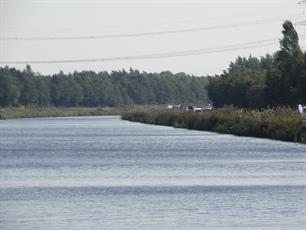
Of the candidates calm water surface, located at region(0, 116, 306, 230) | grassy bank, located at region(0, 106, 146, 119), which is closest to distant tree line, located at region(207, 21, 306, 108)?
calm water surface, located at region(0, 116, 306, 230)

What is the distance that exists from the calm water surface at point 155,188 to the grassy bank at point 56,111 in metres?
106

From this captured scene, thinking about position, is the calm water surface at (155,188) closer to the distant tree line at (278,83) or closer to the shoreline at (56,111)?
the distant tree line at (278,83)

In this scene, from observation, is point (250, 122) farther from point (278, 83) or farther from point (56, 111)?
point (56, 111)

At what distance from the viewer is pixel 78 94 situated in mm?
191750

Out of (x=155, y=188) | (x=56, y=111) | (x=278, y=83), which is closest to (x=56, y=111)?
(x=56, y=111)

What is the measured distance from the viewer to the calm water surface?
84.9 ft

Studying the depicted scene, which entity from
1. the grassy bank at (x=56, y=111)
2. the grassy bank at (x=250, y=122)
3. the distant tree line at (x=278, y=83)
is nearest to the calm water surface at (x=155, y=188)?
the grassy bank at (x=250, y=122)

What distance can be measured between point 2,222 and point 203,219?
4199mm

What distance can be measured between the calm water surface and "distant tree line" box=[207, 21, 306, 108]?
2631cm

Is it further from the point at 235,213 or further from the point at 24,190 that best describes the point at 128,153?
the point at 235,213

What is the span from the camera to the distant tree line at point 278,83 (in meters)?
83.1

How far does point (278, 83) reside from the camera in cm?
8669

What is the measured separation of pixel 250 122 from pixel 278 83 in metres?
12.8

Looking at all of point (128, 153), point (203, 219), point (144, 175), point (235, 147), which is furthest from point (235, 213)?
point (235, 147)
